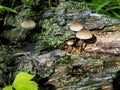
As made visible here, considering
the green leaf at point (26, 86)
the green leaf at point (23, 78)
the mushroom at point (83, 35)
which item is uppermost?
the mushroom at point (83, 35)

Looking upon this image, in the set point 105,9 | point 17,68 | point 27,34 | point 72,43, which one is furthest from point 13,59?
point 105,9

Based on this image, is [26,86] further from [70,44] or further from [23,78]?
[70,44]

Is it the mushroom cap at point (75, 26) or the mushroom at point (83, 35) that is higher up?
the mushroom cap at point (75, 26)

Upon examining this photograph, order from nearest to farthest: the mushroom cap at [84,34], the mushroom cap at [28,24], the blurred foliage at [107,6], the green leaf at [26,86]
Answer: the green leaf at [26,86] < the mushroom cap at [84,34] < the mushroom cap at [28,24] < the blurred foliage at [107,6]

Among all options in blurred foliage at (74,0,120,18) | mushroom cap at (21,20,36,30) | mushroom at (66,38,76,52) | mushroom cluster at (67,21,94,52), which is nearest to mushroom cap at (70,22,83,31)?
mushroom cluster at (67,21,94,52)

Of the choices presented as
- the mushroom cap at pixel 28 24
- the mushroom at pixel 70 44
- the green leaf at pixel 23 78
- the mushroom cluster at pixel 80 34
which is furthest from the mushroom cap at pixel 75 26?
the green leaf at pixel 23 78

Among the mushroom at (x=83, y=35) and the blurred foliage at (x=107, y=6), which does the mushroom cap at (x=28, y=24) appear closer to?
the mushroom at (x=83, y=35)

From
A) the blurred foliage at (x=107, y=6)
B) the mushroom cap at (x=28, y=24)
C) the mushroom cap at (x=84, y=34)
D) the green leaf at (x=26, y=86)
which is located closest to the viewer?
the green leaf at (x=26, y=86)

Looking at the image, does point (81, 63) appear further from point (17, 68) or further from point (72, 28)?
point (17, 68)
